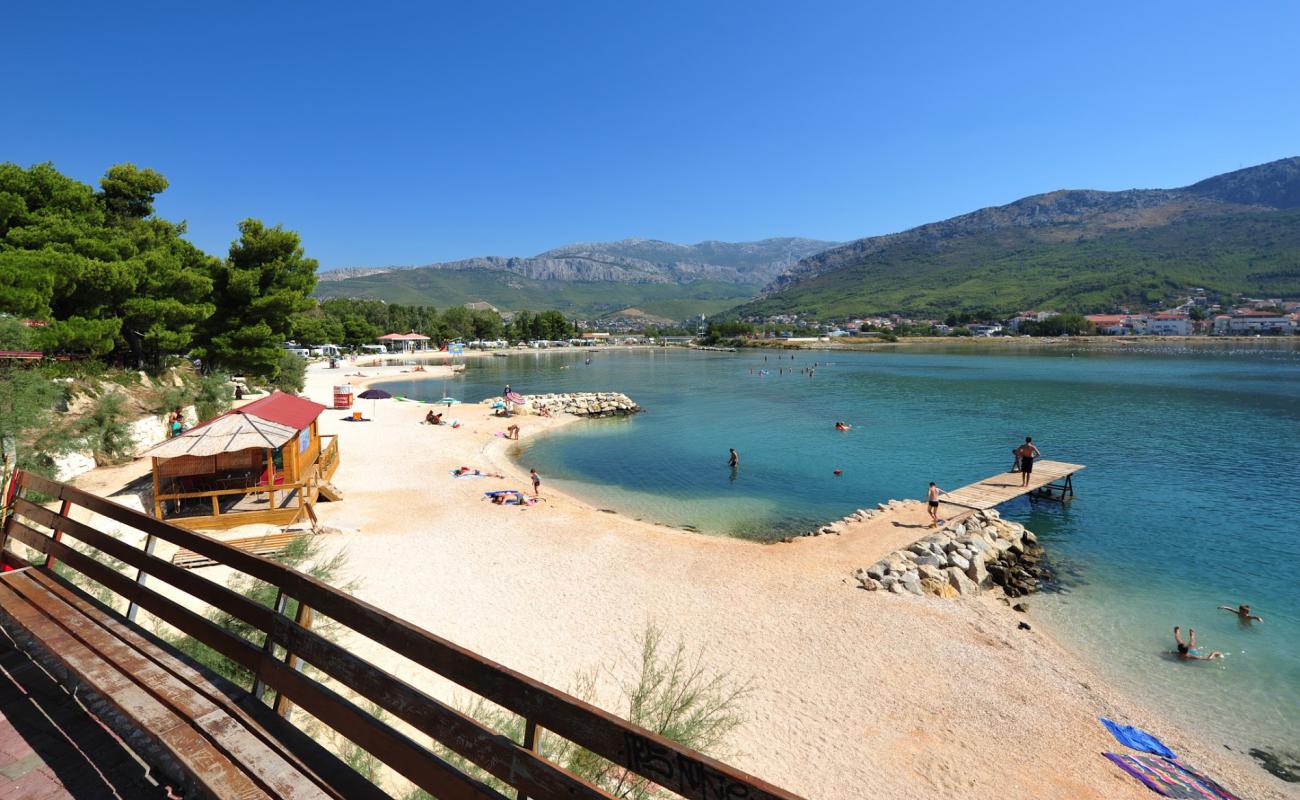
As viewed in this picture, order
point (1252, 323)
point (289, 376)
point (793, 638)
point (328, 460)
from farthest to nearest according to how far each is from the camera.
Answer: point (1252, 323)
point (289, 376)
point (328, 460)
point (793, 638)

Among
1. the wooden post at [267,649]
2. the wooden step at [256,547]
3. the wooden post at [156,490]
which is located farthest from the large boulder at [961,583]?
the wooden post at [156,490]

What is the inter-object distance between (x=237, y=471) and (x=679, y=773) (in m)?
16.5

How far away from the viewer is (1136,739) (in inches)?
349

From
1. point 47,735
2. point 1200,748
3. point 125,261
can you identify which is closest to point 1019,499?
point 1200,748

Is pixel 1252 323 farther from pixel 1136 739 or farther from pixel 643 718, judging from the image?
pixel 643 718

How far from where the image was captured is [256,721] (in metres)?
2.59

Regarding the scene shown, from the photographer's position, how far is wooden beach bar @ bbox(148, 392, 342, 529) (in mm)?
12969

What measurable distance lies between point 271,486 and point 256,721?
43.3 ft

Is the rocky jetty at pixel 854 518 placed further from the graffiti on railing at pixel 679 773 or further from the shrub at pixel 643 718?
the graffiti on railing at pixel 679 773

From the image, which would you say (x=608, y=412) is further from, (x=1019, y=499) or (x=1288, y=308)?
(x=1288, y=308)

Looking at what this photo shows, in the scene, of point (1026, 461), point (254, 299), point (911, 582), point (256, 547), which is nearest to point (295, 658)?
point (256, 547)

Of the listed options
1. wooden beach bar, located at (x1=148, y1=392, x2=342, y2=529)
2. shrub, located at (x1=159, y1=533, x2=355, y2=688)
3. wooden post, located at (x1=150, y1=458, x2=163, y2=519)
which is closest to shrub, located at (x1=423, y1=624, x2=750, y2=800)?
shrub, located at (x1=159, y1=533, x2=355, y2=688)

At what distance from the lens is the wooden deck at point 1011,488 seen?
19.6m

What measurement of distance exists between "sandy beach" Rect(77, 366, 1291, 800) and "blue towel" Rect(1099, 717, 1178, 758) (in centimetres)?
18
